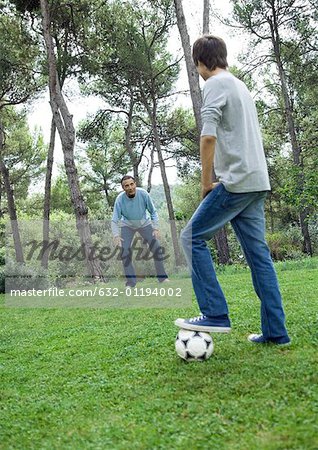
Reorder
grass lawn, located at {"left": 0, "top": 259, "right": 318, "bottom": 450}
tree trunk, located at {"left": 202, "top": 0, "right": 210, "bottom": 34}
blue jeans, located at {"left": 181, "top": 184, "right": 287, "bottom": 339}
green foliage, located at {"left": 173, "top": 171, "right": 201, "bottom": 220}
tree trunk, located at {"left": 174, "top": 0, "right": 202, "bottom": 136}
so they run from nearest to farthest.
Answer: grass lawn, located at {"left": 0, "top": 259, "right": 318, "bottom": 450} < blue jeans, located at {"left": 181, "top": 184, "right": 287, "bottom": 339} < tree trunk, located at {"left": 174, "top": 0, "right": 202, "bottom": 136} < tree trunk, located at {"left": 202, "top": 0, "right": 210, "bottom": 34} < green foliage, located at {"left": 173, "top": 171, "right": 201, "bottom": 220}

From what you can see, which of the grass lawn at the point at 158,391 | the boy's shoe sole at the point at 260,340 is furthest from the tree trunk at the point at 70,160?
the boy's shoe sole at the point at 260,340

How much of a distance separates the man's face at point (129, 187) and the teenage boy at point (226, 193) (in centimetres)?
418

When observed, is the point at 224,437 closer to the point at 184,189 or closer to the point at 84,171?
the point at 84,171

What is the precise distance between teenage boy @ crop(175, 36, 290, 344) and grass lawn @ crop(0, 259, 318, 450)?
9.0 inches

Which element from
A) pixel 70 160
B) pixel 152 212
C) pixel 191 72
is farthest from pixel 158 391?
pixel 191 72

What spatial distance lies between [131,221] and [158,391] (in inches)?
192

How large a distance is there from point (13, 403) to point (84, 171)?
2465cm

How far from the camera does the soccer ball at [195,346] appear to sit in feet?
9.05

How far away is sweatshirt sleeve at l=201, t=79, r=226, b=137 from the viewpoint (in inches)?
106

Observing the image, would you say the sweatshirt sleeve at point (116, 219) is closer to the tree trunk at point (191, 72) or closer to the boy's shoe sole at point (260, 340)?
the boy's shoe sole at point (260, 340)

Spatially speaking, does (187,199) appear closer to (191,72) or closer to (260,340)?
(191,72)

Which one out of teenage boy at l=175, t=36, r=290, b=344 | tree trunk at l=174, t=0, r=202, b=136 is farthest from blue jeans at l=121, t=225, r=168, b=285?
tree trunk at l=174, t=0, r=202, b=136

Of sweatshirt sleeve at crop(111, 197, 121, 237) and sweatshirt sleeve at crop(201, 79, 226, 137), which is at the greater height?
sweatshirt sleeve at crop(201, 79, 226, 137)

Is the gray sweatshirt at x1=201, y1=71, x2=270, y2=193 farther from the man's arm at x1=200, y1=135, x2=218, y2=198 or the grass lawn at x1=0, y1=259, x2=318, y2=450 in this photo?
the grass lawn at x1=0, y1=259, x2=318, y2=450
